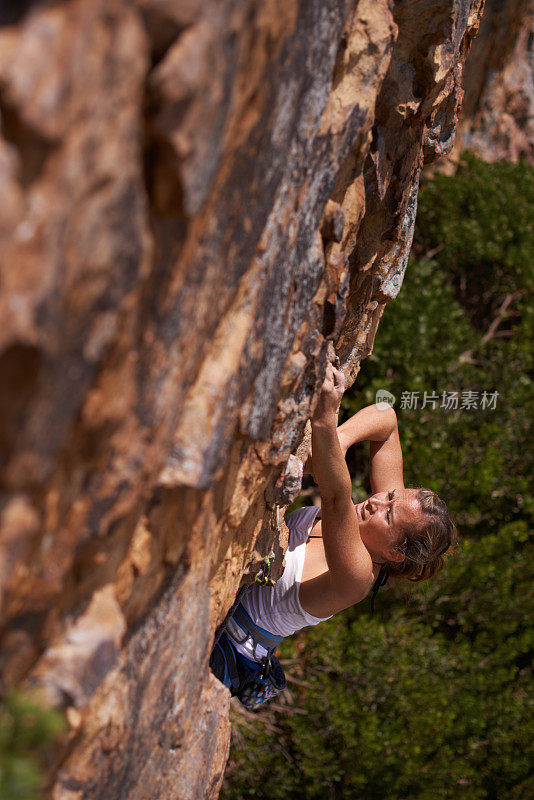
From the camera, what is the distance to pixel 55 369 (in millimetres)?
950

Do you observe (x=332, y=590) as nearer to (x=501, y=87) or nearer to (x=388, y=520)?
(x=388, y=520)

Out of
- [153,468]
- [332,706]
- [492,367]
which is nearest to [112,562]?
[153,468]

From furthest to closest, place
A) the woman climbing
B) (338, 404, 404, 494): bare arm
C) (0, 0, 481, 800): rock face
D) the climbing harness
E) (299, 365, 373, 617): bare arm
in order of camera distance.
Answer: (338, 404, 404, 494): bare arm < the climbing harness < the woman climbing < (299, 365, 373, 617): bare arm < (0, 0, 481, 800): rock face

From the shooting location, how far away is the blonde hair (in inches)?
93.3

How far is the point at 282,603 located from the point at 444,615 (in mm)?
3570

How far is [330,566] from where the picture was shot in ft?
7.19

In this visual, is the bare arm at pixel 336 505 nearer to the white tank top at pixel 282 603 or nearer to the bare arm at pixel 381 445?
the white tank top at pixel 282 603

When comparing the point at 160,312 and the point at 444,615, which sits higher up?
the point at 160,312

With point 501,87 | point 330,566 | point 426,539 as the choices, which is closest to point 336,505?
point 330,566

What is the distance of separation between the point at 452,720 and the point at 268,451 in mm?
4022

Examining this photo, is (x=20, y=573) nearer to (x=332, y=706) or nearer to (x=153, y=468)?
(x=153, y=468)

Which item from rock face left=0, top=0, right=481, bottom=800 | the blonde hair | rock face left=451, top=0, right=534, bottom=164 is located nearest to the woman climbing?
the blonde hair

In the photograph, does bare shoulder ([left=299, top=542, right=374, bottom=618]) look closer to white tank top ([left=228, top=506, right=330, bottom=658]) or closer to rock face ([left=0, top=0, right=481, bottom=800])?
white tank top ([left=228, top=506, right=330, bottom=658])

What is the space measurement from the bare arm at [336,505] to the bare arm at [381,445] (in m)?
0.66
